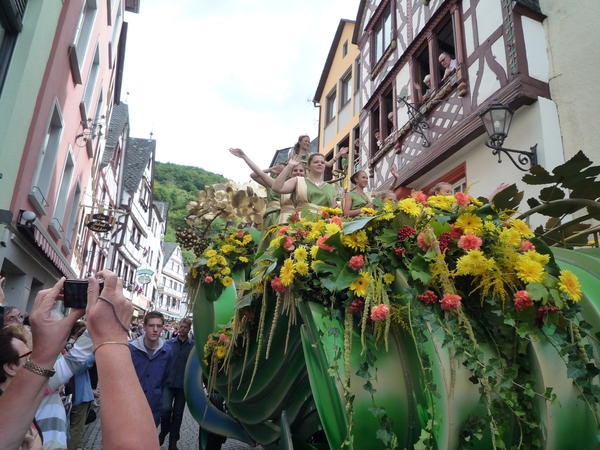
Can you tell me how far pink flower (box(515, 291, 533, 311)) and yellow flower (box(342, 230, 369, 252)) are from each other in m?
0.59

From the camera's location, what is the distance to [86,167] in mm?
14359

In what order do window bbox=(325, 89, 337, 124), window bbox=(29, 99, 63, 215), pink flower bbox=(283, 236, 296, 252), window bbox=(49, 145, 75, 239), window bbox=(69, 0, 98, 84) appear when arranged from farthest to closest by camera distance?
window bbox=(325, 89, 337, 124) < window bbox=(49, 145, 75, 239) < window bbox=(69, 0, 98, 84) < window bbox=(29, 99, 63, 215) < pink flower bbox=(283, 236, 296, 252)

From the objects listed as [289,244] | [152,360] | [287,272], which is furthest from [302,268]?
[152,360]

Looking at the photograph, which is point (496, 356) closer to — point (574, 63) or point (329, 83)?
point (574, 63)

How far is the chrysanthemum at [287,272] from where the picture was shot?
1.98 m

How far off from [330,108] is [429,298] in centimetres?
1623

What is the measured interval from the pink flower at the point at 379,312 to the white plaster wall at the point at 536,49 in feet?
20.8

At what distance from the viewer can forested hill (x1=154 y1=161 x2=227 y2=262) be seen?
220ft

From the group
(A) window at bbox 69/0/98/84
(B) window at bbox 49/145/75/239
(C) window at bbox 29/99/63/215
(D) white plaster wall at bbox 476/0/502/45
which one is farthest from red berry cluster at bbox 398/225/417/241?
(B) window at bbox 49/145/75/239

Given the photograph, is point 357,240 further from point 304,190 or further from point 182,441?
point 182,441

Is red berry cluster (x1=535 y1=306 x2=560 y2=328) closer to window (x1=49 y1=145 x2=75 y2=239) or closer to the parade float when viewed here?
the parade float

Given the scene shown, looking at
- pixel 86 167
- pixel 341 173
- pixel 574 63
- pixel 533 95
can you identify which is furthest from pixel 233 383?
pixel 86 167

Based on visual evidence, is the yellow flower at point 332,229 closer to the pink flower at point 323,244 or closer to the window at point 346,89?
the pink flower at point 323,244

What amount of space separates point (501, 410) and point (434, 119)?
25.2 ft
